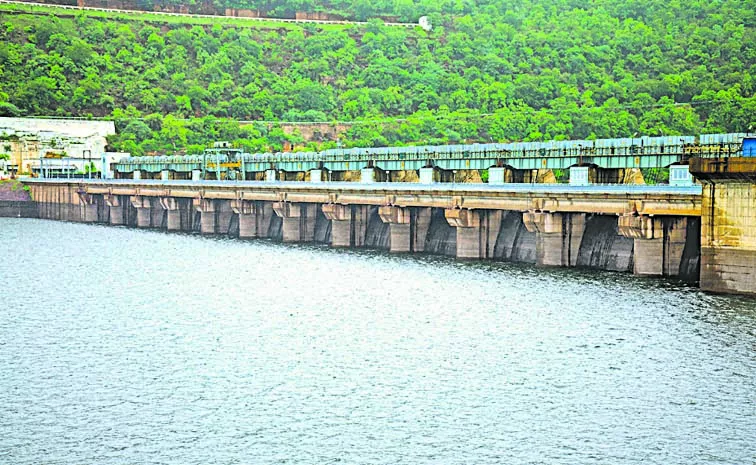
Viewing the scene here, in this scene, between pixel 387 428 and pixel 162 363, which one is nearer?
pixel 387 428

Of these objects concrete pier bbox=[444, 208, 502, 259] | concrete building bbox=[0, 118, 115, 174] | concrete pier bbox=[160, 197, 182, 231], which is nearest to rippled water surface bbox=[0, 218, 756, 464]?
concrete pier bbox=[444, 208, 502, 259]

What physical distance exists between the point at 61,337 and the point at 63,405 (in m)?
15.1

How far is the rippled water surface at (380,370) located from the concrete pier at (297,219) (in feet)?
107

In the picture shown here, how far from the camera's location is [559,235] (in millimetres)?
84312

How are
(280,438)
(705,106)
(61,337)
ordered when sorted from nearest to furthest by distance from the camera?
(280,438), (61,337), (705,106)

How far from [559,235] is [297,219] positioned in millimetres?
39774

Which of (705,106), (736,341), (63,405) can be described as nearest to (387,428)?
(63,405)

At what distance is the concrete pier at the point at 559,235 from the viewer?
84000mm

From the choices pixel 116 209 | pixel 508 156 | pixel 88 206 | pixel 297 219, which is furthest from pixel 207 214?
pixel 508 156

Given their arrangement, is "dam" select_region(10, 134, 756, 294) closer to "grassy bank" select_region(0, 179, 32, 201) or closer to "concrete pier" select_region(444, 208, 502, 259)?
"concrete pier" select_region(444, 208, 502, 259)

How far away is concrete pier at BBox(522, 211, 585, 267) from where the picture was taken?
84000mm

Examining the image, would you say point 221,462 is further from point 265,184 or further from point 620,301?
point 265,184

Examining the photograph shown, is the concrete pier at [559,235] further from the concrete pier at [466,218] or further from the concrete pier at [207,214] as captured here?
the concrete pier at [207,214]

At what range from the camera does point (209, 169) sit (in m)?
157
